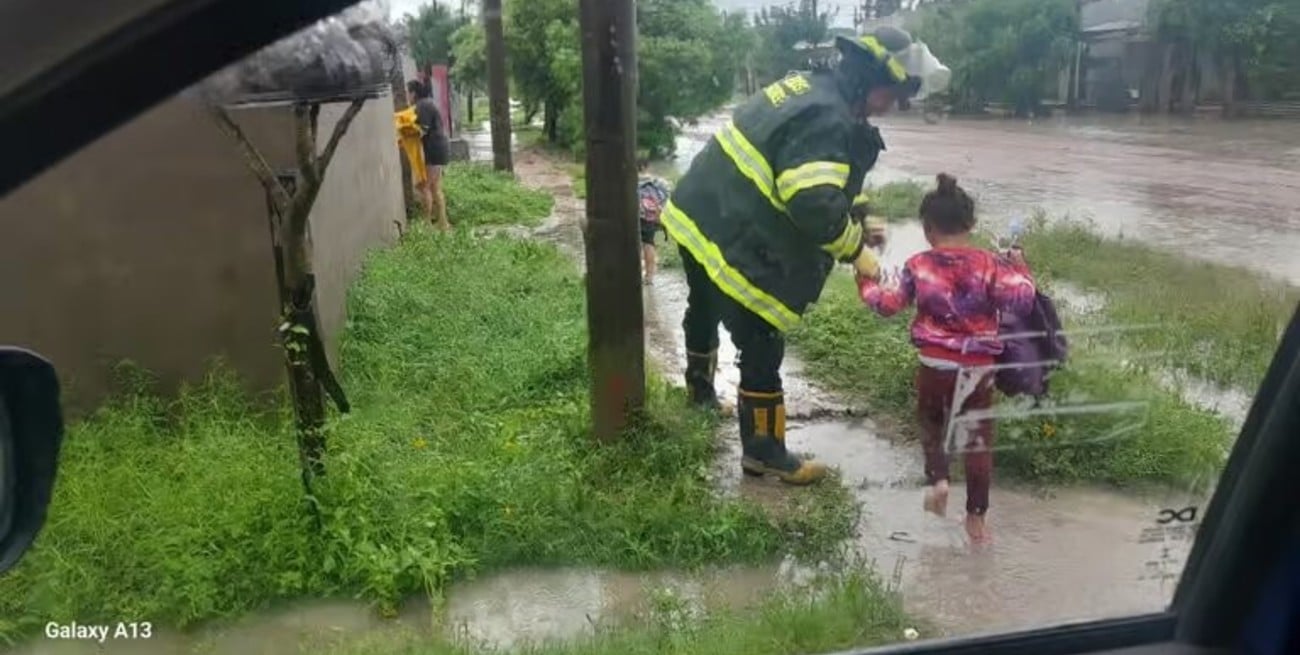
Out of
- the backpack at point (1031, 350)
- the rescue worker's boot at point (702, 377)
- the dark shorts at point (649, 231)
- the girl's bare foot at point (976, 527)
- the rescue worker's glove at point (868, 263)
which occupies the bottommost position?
the girl's bare foot at point (976, 527)

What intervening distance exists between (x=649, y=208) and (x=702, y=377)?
0.95 metres

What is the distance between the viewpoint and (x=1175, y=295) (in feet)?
14.5

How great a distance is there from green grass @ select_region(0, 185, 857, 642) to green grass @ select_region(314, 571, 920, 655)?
0.30 m

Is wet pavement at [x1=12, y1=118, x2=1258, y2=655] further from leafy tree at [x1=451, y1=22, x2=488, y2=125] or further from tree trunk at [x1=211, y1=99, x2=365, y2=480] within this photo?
leafy tree at [x1=451, y1=22, x2=488, y2=125]

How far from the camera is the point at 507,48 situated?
5.54 meters

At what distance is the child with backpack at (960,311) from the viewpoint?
3613 mm

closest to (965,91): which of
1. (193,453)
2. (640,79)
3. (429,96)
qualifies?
(640,79)

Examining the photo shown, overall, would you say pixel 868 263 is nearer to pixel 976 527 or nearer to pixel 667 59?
pixel 976 527

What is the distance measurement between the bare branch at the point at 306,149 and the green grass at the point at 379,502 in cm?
93

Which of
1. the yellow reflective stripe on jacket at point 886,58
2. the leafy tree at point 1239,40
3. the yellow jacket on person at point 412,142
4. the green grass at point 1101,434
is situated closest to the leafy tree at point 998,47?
the yellow reflective stripe on jacket at point 886,58

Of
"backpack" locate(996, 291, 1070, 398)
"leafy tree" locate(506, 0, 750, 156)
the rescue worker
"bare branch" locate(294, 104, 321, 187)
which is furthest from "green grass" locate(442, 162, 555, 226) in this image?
"backpack" locate(996, 291, 1070, 398)

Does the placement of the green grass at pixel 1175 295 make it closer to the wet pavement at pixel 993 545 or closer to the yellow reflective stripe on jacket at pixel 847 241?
the wet pavement at pixel 993 545

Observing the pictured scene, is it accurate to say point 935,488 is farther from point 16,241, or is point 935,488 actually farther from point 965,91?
point 16,241

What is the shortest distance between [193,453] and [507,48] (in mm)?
2491
